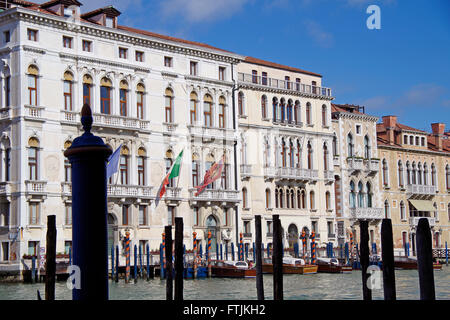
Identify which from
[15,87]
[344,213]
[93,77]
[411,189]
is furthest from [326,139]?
[15,87]

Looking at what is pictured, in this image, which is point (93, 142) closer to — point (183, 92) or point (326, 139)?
point (183, 92)

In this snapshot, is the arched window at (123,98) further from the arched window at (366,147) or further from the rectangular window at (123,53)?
Result: the arched window at (366,147)

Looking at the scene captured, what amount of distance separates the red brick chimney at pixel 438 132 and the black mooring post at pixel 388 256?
33342mm

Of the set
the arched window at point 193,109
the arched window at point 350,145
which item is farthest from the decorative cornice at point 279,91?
the arched window at point 193,109

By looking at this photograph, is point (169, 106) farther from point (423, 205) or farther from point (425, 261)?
point (425, 261)

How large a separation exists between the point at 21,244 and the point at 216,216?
758 cm

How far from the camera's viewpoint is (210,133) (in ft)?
92.9

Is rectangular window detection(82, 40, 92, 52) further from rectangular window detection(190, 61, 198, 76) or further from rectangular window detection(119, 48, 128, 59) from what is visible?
rectangular window detection(190, 61, 198, 76)

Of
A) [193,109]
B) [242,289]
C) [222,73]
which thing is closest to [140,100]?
[193,109]

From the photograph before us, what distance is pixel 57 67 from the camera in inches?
958

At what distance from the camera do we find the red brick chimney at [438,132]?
39.9 metres

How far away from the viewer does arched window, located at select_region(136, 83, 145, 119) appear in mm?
26375

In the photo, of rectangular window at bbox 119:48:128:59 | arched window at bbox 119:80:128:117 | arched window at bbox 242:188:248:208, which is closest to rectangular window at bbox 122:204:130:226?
arched window at bbox 119:80:128:117

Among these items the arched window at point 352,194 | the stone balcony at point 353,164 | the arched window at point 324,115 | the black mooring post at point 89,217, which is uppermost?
the arched window at point 324,115
